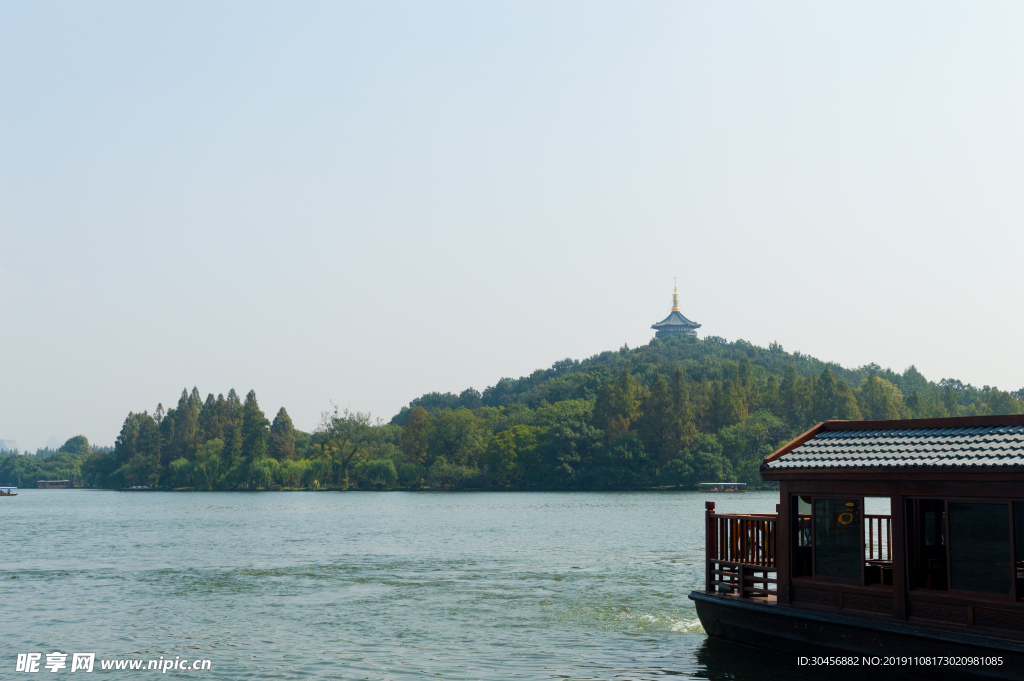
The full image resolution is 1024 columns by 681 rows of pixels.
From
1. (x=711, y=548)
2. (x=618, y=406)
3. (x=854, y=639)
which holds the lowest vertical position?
(x=854, y=639)

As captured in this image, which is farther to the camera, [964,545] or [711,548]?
[711,548]

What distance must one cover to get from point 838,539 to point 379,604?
528 inches

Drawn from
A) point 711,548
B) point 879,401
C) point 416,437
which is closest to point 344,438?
point 416,437

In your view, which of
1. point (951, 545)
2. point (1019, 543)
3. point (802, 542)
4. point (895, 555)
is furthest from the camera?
point (802, 542)

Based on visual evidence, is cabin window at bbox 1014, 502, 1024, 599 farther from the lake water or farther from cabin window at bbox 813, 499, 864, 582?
the lake water

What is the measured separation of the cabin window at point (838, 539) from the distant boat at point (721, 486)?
10959cm

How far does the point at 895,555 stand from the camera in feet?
48.9

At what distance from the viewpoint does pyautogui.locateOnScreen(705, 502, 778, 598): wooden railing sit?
17.2m

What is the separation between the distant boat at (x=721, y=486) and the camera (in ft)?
406

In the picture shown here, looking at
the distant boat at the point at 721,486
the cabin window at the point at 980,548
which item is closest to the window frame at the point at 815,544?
the cabin window at the point at 980,548

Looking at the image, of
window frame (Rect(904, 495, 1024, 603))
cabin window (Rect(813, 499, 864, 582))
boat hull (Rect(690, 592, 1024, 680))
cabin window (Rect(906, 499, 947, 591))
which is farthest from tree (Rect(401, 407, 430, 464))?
window frame (Rect(904, 495, 1024, 603))

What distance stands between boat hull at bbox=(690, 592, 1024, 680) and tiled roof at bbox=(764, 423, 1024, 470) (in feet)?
7.76

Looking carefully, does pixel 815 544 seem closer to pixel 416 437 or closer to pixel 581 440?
pixel 581 440

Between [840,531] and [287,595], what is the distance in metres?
17.0
